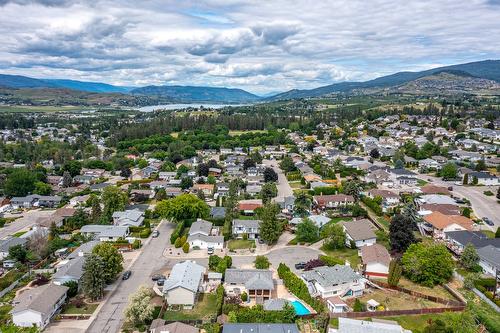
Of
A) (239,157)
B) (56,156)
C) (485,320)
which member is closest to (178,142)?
(239,157)

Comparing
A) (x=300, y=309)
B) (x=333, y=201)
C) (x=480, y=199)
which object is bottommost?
(x=300, y=309)

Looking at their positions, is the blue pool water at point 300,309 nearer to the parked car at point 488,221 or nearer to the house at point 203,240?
the house at point 203,240

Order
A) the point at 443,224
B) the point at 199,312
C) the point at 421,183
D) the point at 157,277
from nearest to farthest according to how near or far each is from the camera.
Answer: the point at 199,312 → the point at 157,277 → the point at 443,224 → the point at 421,183

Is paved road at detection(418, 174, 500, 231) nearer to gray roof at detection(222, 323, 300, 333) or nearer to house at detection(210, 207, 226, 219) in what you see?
house at detection(210, 207, 226, 219)

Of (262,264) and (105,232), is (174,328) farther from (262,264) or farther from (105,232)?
(105,232)

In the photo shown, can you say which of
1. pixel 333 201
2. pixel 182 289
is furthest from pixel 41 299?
pixel 333 201

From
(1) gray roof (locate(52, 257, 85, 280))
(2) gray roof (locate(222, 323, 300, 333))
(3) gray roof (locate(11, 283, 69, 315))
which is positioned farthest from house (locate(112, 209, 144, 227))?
(2) gray roof (locate(222, 323, 300, 333))

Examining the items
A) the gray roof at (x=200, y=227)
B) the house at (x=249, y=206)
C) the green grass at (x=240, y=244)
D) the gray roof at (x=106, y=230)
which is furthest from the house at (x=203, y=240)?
the house at (x=249, y=206)

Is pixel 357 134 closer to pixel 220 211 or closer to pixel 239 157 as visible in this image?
pixel 239 157
